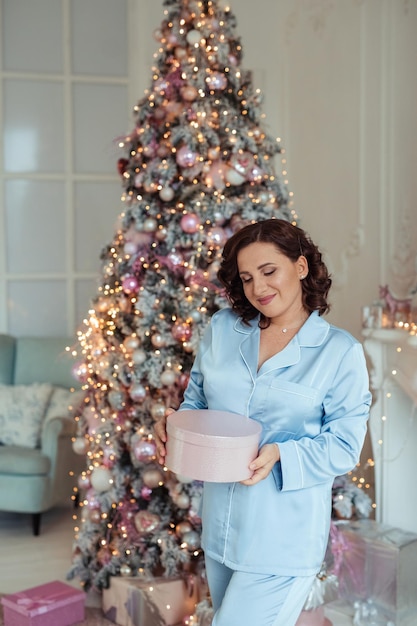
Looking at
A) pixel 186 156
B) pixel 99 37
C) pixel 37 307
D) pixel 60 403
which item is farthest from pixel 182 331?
pixel 99 37

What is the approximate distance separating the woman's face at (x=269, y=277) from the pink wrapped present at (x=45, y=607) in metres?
1.66

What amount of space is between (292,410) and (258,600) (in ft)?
1.31

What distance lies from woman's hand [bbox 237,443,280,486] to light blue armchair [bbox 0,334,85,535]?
256cm

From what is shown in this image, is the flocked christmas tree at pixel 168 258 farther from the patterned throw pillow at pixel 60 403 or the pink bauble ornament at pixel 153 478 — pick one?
the patterned throw pillow at pixel 60 403

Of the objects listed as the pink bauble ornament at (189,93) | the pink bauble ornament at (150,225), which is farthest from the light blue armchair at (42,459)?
the pink bauble ornament at (189,93)

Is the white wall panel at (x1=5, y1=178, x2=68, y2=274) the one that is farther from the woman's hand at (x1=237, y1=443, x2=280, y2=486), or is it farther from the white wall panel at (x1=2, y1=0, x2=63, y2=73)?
the woman's hand at (x1=237, y1=443, x2=280, y2=486)

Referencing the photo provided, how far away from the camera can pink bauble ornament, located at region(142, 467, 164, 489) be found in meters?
2.92

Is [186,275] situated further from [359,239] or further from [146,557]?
[359,239]

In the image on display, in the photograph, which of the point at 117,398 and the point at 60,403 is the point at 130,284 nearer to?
the point at 117,398

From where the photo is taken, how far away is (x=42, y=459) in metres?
4.01

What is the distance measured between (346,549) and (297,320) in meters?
1.51

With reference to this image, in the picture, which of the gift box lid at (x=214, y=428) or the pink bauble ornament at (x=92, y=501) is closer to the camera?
the gift box lid at (x=214, y=428)

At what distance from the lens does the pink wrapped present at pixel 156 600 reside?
284cm

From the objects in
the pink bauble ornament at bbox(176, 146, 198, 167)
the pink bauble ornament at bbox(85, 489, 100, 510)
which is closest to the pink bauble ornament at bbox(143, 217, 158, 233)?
the pink bauble ornament at bbox(176, 146, 198, 167)
